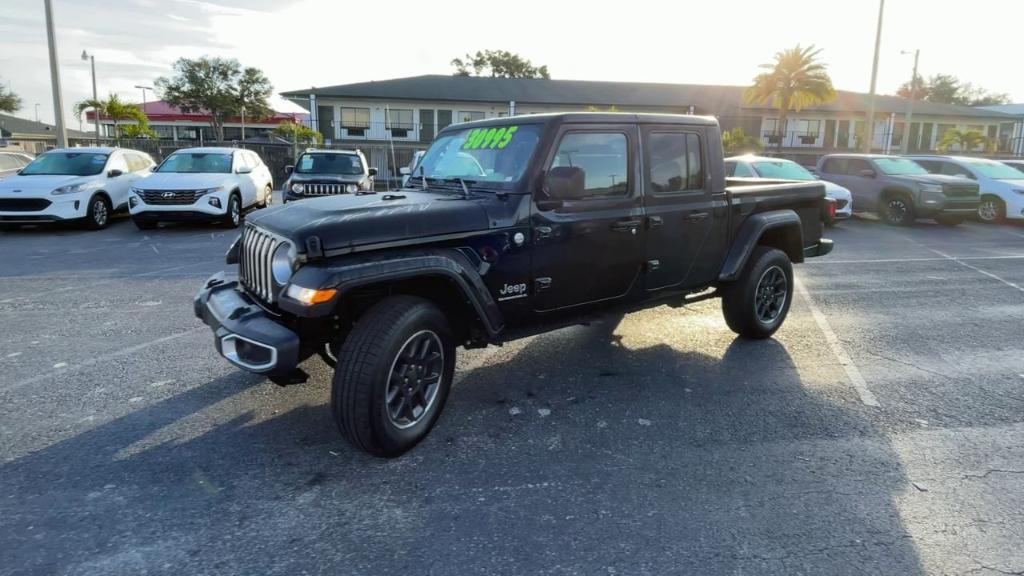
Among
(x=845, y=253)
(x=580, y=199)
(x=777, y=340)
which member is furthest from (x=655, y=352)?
(x=845, y=253)

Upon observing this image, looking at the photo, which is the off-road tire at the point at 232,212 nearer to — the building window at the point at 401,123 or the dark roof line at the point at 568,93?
the dark roof line at the point at 568,93

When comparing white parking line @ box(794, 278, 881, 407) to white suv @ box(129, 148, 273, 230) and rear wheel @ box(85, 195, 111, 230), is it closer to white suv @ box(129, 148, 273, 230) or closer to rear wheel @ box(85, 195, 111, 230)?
white suv @ box(129, 148, 273, 230)

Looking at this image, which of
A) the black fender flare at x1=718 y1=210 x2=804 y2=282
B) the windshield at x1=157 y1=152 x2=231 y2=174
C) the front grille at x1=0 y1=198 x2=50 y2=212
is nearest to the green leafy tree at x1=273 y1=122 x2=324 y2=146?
the windshield at x1=157 y1=152 x2=231 y2=174

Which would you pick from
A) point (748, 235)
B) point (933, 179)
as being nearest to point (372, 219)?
point (748, 235)

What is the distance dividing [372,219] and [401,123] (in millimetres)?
38519

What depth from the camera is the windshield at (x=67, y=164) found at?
12.9 meters

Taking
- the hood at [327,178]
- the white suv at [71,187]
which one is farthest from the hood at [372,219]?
the white suv at [71,187]

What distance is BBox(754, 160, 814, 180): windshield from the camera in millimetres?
14164

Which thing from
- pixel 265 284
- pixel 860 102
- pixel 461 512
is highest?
pixel 860 102

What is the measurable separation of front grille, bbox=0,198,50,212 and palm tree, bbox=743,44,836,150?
110ft

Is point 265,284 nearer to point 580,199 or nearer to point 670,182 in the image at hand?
point 580,199

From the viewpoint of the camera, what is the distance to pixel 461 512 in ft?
9.99

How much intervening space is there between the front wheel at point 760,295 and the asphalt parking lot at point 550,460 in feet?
0.65

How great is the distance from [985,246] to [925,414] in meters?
10.9
